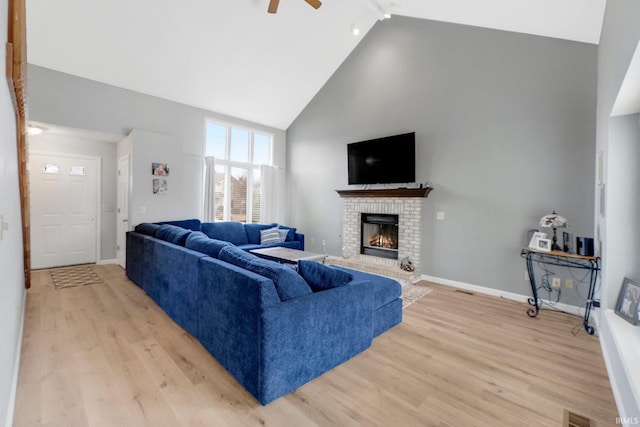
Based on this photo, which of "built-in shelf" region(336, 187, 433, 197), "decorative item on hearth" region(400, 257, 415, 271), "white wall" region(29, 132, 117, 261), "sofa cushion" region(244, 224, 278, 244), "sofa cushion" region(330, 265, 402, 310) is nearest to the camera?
"sofa cushion" region(330, 265, 402, 310)

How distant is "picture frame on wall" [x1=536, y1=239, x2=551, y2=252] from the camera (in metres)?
3.16

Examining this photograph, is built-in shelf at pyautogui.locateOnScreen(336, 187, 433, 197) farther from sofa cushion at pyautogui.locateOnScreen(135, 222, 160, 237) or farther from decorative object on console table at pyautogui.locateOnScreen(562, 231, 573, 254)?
sofa cushion at pyautogui.locateOnScreen(135, 222, 160, 237)

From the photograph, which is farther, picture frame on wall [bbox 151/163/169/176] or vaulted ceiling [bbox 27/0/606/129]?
picture frame on wall [bbox 151/163/169/176]

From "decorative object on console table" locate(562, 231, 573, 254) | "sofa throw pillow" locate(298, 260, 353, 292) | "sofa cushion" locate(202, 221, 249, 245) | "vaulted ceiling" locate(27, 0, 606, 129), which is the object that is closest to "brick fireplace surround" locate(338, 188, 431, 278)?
"decorative object on console table" locate(562, 231, 573, 254)

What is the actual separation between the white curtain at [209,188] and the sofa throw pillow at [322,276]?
411 centimetres

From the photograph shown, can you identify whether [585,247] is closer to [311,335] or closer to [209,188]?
[311,335]

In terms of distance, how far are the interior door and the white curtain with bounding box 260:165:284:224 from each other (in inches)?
104

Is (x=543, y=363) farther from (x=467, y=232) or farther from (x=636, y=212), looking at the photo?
(x=467, y=232)

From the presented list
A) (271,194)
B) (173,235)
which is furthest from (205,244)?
(271,194)

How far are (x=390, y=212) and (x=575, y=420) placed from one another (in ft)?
11.8

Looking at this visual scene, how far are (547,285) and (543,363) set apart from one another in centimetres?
164

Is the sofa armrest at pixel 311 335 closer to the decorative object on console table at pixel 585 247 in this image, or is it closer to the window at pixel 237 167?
the decorative object on console table at pixel 585 247

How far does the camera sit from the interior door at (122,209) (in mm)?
4925

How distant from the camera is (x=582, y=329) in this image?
9.37ft
